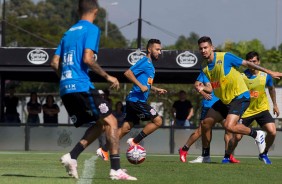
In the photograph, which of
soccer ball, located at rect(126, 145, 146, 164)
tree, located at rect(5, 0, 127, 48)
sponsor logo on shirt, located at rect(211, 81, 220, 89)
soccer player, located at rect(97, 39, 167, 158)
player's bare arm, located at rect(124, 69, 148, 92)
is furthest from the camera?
tree, located at rect(5, 0, 127, 48)

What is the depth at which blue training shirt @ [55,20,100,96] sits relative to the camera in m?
11.2

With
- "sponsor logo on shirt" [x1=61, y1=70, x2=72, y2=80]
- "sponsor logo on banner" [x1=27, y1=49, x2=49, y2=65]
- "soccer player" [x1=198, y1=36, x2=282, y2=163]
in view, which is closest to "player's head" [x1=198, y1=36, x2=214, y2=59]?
"soccer player" [x1=198, y1=36, x2=282, y2=163]

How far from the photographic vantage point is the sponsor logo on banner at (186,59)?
88.3 ft

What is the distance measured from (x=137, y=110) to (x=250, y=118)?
8.09 feet

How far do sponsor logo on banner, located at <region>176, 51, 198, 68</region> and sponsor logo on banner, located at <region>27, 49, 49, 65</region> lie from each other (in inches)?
149

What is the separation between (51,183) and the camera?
10867 mm

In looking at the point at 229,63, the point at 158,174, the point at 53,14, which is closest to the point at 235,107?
the point at 229,63

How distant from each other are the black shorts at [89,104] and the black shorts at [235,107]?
4.47m

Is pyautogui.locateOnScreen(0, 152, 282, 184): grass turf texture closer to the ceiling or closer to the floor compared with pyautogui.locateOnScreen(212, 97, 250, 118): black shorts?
closer to the floor

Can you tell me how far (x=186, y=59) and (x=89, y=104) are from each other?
15.8 meters

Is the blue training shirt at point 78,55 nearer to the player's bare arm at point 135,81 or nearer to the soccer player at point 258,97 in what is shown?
the player's bare arm at point 135,81

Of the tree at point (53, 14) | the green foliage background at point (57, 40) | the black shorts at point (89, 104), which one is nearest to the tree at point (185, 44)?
the green foliage background at point (57, 40)

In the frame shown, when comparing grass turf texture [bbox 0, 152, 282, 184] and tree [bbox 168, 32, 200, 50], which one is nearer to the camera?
grass turf texture [bbox 0, 152, 282, 184]

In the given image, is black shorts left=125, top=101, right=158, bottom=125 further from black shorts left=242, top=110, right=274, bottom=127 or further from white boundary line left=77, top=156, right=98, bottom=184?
black shorts left=242, top=110, right=274, bottom=127
